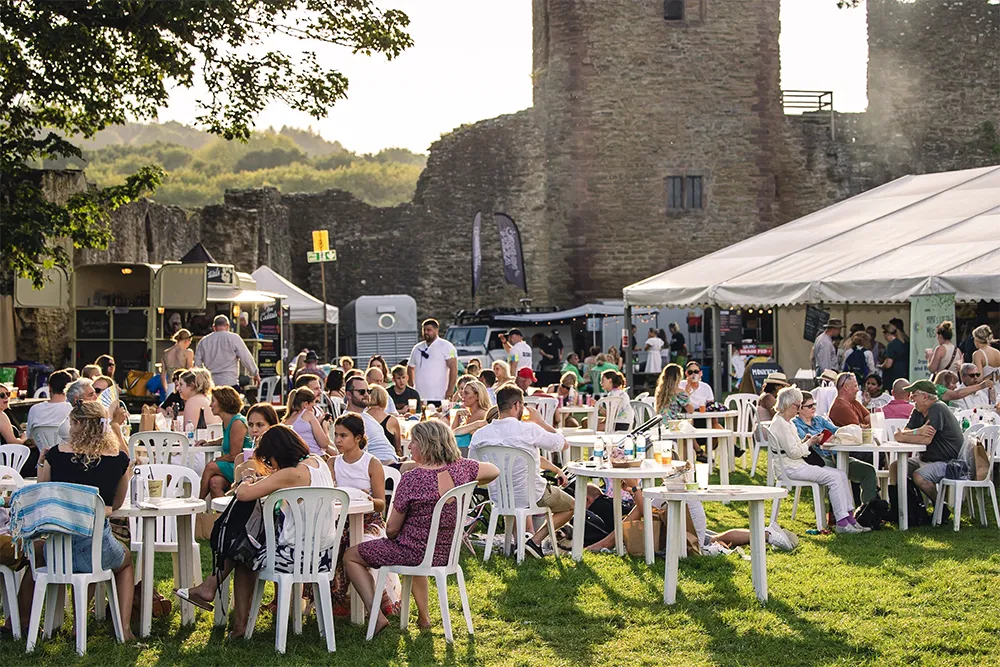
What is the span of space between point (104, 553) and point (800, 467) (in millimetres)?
4831

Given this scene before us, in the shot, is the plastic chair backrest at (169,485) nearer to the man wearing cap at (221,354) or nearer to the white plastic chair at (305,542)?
the white plastic chair at (305,542)

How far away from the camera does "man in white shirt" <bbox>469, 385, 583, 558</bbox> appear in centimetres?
799

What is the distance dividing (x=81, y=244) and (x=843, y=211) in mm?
9781

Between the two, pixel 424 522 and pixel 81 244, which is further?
pixel 81 244

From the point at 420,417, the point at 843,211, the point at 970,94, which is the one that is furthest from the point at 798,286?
the point at 970,94

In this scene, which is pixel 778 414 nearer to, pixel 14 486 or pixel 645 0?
pixel 14 486

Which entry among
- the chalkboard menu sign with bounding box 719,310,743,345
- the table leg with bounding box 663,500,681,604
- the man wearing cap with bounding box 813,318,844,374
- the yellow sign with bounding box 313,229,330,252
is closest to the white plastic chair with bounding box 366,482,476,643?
the table leg with bounding box 663,500,681,604

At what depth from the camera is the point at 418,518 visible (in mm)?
6156

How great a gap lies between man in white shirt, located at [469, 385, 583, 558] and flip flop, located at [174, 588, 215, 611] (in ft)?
7.14

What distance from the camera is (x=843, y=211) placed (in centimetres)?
1734

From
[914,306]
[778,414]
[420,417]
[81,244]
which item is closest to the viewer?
[778,414]

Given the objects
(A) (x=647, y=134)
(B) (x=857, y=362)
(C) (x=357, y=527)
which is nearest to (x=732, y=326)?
(A) (x=647, y=134)

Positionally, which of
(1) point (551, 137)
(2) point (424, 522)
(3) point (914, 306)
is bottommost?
(2) point (424, 522)

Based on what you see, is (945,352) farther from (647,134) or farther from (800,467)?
(647,134)
